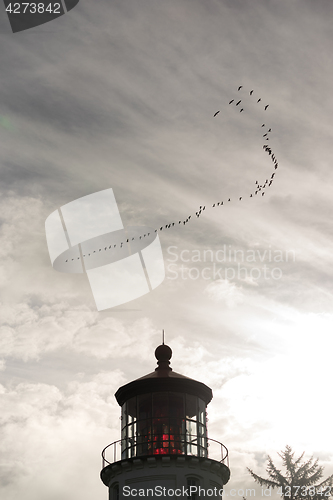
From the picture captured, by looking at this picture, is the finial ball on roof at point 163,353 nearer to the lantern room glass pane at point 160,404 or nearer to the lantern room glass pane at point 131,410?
the lantern room glass pane at point 160,404

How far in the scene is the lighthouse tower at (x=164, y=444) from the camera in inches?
936

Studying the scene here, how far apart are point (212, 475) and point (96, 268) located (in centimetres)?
1823

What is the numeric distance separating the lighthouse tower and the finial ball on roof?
47.6 inches

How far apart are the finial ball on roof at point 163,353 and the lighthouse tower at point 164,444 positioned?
1.21 meters

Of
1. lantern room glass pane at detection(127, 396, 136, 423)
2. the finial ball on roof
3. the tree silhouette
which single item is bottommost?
the tree silhouette

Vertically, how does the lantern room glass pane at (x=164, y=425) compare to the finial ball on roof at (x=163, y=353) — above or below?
below

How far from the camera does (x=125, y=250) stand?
42594 millimetres

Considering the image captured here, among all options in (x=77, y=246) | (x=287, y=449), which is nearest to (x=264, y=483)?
(x=287, y=449)

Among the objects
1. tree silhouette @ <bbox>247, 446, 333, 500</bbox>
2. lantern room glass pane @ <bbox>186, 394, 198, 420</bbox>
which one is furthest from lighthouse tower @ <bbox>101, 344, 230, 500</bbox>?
tree silhouette @ <bbox>247, 446, 333, 500</bbox>

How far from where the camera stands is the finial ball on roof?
1106 inches

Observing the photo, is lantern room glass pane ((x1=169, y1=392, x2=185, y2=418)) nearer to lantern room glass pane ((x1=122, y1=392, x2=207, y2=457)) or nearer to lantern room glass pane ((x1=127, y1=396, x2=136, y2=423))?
lantern room glass pane ((x1=122, y1=392, x2=207, y2=457))

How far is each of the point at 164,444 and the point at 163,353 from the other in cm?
539

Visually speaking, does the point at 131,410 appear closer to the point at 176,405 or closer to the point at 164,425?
the point at 164,425

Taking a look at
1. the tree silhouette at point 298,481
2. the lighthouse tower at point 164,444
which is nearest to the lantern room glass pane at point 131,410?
the lighthouse tower at point 164,444
